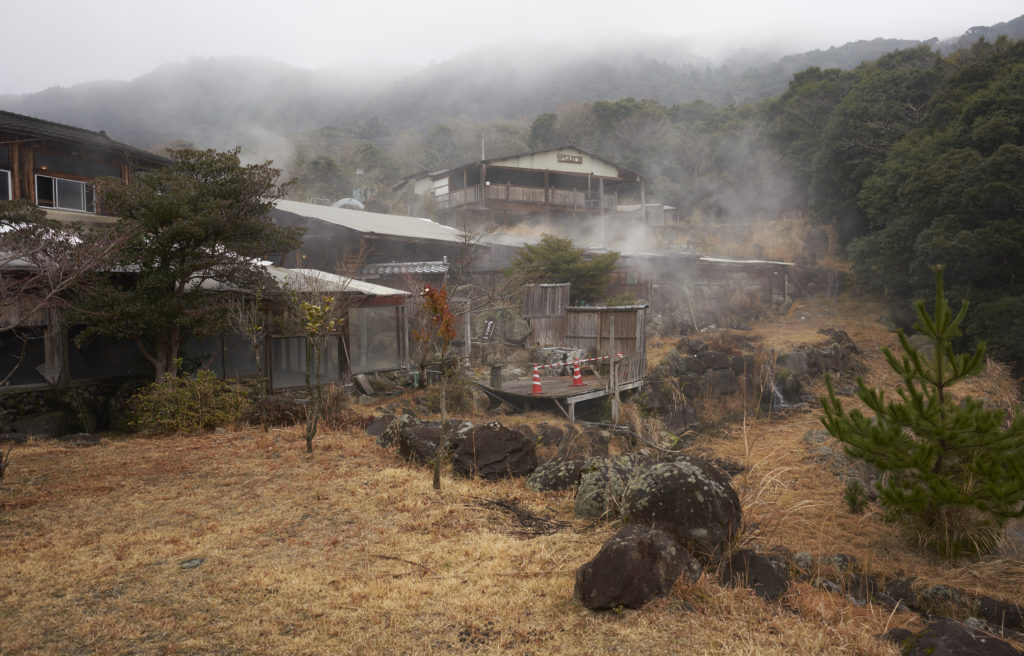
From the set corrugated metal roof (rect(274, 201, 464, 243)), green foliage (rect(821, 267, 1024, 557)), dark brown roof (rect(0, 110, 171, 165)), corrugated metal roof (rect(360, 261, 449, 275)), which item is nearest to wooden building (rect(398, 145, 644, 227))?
corrugated metal roof (rect(274, 201, 464, 243))

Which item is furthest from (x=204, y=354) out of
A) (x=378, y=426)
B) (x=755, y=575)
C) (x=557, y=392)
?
(x=755, y=575)

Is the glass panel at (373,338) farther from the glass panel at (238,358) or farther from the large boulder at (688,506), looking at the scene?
the large boulder at (688,506)

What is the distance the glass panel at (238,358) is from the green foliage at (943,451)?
1254 centimetres

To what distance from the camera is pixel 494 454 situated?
8.38 m

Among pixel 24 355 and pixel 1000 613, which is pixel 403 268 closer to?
pixel 24 355

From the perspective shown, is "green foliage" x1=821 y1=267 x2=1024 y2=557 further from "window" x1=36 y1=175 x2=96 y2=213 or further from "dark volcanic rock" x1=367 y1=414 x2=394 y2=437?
"window" x1=36 y1=175 x2=96 y2=213

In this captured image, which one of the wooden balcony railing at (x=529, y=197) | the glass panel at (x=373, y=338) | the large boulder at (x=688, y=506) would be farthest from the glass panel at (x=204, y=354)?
the wooden balcony railing at (x=529, y=197)

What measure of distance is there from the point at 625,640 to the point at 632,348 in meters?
13.5

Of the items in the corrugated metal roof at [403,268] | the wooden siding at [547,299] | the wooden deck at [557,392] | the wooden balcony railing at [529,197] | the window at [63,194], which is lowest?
the wooden deck at [557,392]

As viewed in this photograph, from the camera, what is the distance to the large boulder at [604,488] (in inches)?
257

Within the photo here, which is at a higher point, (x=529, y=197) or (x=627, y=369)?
(x=529, y=197)

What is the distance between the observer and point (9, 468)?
8.23 m

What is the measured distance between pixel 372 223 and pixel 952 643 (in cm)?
2425

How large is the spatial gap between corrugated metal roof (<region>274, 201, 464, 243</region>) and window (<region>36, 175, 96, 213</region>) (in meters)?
6.64
